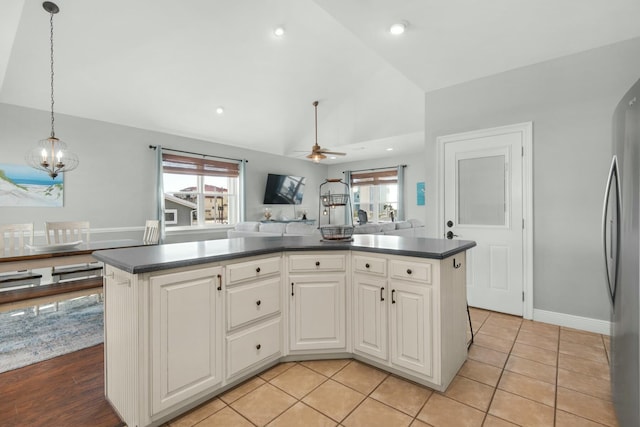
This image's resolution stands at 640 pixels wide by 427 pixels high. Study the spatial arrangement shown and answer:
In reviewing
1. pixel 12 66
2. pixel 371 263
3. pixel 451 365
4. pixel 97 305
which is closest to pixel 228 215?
pixel 97 305

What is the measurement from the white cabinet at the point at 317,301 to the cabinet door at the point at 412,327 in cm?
40

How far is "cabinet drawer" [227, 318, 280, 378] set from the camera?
194cm

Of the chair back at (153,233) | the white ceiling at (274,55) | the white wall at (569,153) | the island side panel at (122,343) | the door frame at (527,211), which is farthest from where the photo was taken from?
the chair back at (153,233)

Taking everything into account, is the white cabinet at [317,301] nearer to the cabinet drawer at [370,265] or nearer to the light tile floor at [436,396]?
the cabinet drawer at [370,265]

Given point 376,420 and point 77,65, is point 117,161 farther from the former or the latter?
point 376,420

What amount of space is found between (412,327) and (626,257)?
113cm

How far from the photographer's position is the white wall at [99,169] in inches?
165

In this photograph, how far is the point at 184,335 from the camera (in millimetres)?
1697

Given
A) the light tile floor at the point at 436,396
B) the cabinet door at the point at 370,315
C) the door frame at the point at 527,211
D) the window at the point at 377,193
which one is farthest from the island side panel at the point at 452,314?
the window at the point at 377,193

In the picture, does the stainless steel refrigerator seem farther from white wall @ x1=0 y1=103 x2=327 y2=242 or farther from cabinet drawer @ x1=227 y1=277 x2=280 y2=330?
white wall @ x1=0 y1=103 x2=327 y2=242

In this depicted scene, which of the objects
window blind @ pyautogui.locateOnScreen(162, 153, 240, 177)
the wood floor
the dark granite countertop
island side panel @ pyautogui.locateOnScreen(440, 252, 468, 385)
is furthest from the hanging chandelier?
island side panel @ pyautogui.locateOnScreen(440, 252, 468, 385)

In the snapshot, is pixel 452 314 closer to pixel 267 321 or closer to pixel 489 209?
pixel 267 321

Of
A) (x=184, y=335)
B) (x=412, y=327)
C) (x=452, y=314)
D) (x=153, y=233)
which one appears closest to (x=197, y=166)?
(x=153, y=233)

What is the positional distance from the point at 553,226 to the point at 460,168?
111cm
